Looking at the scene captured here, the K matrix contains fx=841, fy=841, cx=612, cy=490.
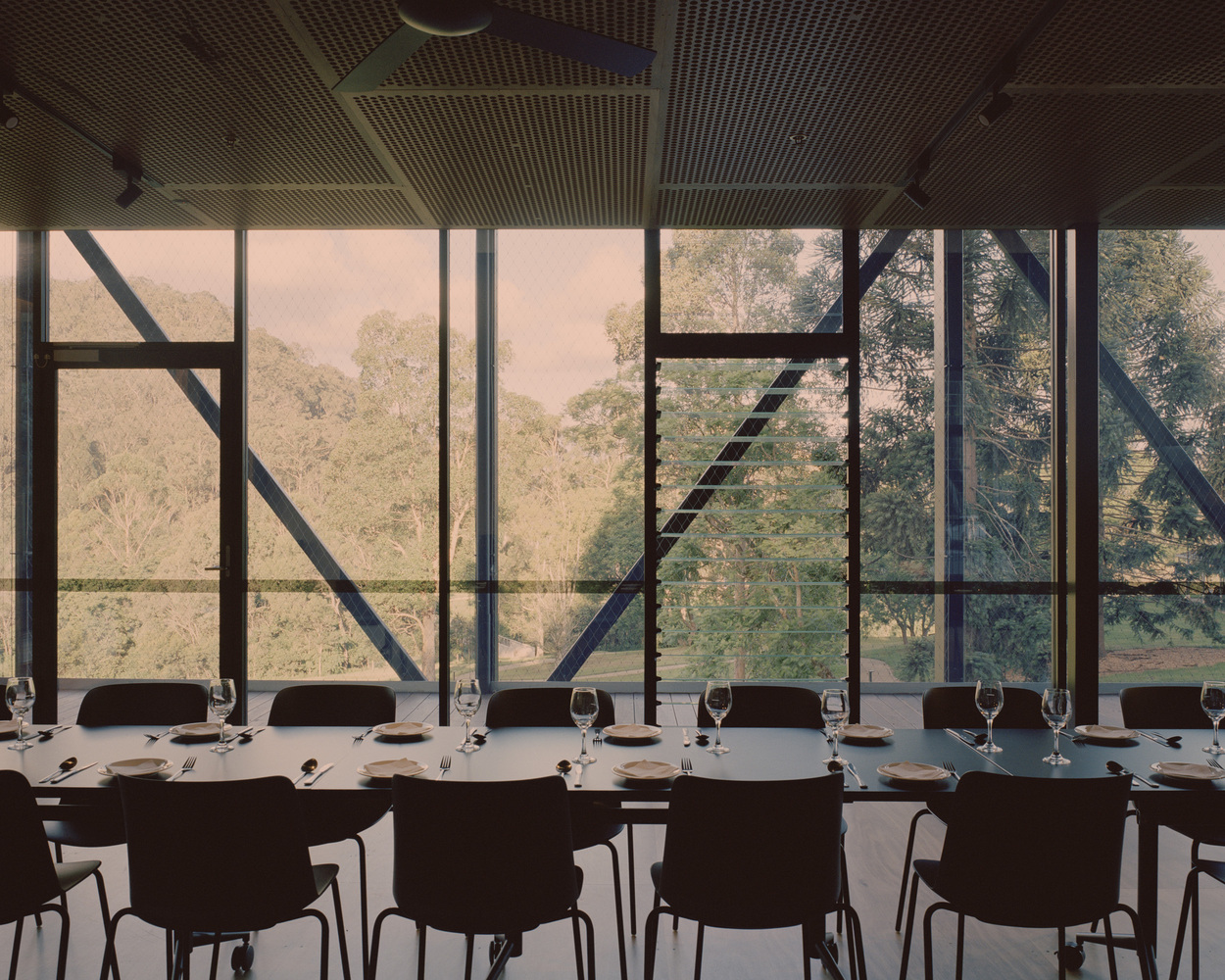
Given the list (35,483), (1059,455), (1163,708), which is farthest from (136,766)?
(1059,455)

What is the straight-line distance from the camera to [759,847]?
2115 mm

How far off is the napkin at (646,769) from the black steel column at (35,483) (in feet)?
13.6

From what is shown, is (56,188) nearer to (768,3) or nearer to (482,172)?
(482,172)

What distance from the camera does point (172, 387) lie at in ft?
16.2

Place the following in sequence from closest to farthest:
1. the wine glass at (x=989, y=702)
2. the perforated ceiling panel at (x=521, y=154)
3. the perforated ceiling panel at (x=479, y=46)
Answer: the perforated ceiling panel at (x=479, y=46) → the wine glass at (x=989, y=702) → the perforated ceiling panel at (x=521, y=154)

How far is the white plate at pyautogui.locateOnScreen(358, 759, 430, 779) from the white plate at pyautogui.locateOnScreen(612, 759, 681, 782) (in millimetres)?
601

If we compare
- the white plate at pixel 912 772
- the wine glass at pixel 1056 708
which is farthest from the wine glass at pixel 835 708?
the wine glass at pixel 1056 708

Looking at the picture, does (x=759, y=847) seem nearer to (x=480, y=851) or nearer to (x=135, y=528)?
(x=480, y=851)

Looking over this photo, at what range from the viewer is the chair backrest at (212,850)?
2131 millimetres

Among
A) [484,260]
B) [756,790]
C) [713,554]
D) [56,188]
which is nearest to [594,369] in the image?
[484,260]

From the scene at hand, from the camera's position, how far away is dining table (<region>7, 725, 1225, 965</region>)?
94.9 inches

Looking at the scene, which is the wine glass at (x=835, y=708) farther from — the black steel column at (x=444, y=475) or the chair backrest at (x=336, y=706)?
the black steel column at (x=444, y=475)

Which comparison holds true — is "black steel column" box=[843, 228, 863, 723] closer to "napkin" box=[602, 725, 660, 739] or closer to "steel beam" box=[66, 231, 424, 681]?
"napkin" box=[602, 725, 660, 739]

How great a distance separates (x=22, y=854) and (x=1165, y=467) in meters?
5.45
